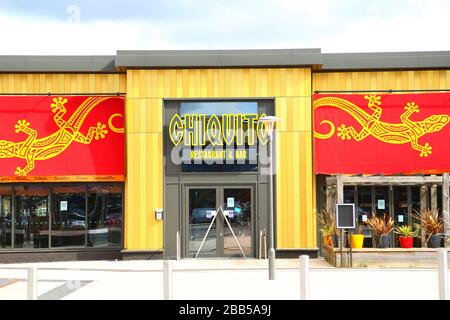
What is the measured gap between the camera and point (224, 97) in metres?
20.3

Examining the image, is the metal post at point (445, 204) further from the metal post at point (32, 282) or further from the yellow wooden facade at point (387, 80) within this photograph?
the metal post at point (32, 282)

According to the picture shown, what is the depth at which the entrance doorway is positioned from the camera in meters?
20.3

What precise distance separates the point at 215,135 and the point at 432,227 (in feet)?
23.6

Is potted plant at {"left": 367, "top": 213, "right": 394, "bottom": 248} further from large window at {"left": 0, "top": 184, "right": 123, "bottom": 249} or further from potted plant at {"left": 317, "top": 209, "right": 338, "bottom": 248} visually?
large window at {"left": 0, "top": 184, "right": 123, "bottom": 249}

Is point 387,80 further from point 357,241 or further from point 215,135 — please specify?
point 215,135

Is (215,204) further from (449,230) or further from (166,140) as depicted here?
(449,230)

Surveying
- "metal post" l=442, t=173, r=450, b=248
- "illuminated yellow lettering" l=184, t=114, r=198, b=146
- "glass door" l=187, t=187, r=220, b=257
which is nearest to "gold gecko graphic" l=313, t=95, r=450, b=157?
"metal post" l=442, t=173, r=450, b=248

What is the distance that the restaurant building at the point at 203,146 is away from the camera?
20.2m

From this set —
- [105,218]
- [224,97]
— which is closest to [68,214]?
[105,218]

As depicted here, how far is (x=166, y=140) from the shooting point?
20.4 metres

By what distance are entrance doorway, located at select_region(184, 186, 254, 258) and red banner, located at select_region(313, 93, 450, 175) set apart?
3.01 metres

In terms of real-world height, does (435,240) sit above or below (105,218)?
below

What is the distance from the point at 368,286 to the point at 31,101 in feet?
41.9
